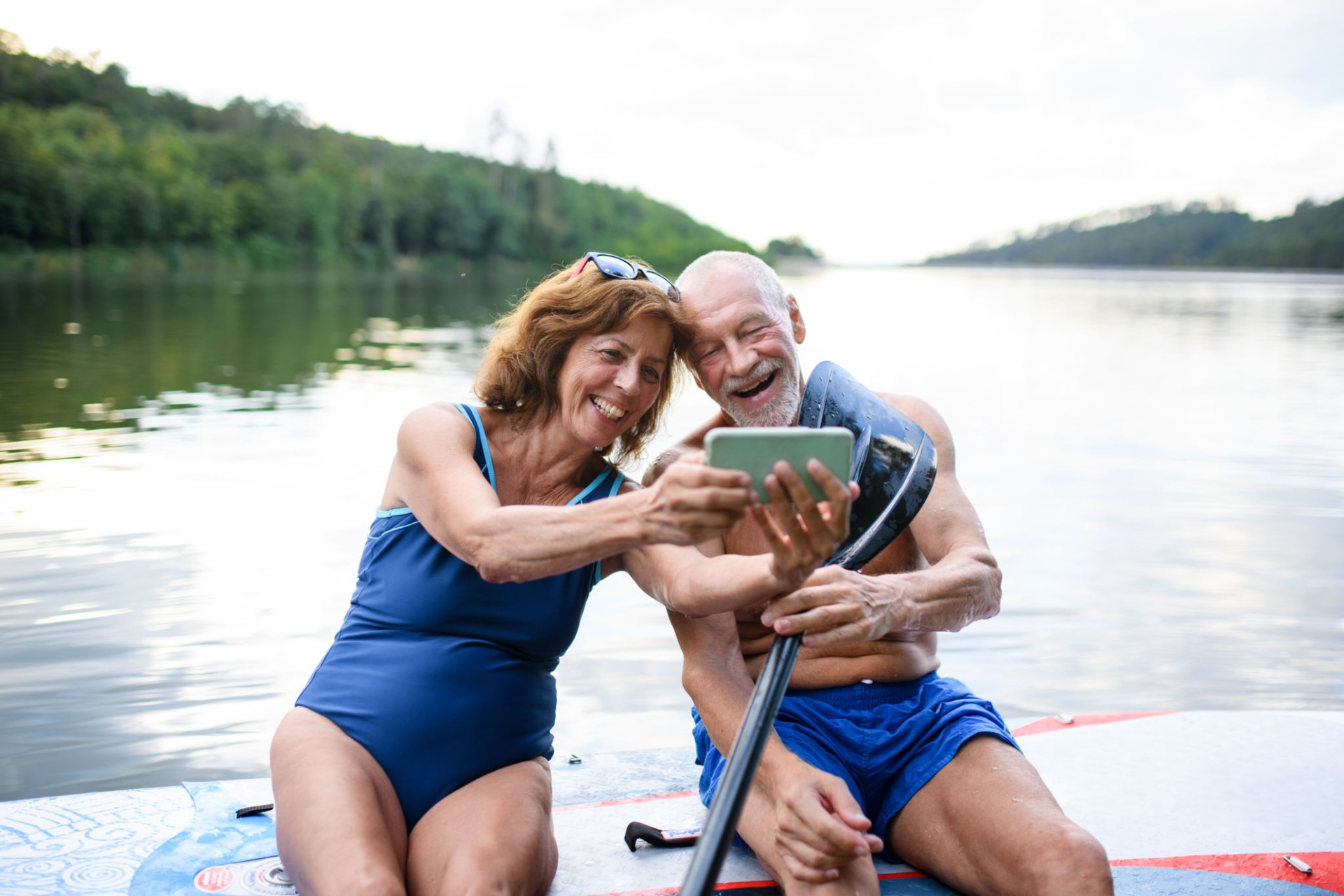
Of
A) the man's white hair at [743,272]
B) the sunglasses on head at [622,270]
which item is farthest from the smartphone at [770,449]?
the man's white hair at [743,272]

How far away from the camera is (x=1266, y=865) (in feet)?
9.53

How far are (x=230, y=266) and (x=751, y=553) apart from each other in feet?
245

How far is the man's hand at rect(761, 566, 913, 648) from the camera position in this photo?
7.96 ft

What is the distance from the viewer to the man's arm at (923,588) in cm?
245

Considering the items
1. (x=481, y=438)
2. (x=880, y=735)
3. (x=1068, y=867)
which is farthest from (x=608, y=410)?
(x=1068, y=867)

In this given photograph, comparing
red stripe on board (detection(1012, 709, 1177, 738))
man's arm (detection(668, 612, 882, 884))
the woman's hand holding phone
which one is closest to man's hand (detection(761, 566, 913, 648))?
the woman's hand holding phone

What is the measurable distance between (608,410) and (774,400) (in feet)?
1.92

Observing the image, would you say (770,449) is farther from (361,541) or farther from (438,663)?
(361,541)

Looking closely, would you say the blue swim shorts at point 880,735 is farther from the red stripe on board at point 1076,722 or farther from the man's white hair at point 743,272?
the red stripe on board at point 1076,722

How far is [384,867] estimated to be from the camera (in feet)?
7.27

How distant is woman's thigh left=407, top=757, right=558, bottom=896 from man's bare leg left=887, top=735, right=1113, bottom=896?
3.07 ft

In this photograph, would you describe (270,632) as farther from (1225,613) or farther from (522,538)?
(1225,613)

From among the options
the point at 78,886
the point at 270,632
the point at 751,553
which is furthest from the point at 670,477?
the point at 270,632

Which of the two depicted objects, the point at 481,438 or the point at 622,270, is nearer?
the point at 481,438
